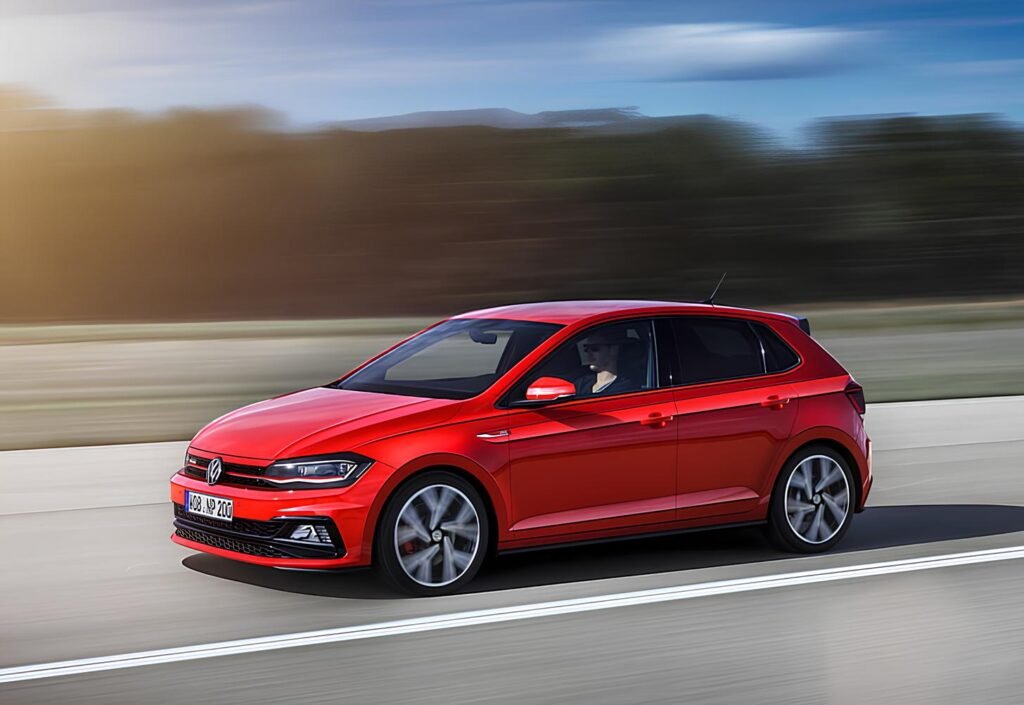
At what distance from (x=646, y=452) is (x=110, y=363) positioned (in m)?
18.0

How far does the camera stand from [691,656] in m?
5.91

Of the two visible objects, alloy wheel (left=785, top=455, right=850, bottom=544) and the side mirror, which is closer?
the side mirror

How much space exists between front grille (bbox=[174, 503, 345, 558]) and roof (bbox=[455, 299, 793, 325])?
1.81m

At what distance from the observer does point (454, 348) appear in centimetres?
920

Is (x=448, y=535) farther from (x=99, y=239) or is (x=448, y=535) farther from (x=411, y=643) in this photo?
(x=99, y=239)

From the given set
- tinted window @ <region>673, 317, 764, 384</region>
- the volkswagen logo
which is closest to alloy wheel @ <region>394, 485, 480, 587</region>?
the volkswagen logo

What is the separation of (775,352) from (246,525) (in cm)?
318

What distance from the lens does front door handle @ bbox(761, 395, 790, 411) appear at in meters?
8.10

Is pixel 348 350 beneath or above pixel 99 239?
beneath

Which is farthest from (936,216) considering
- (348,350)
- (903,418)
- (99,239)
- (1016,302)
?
(903,418)

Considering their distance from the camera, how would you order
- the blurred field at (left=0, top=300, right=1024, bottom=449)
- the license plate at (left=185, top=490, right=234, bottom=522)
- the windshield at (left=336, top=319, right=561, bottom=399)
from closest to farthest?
the license plate at (left=185, top=490, right=234, bottom=522), the windshield at (left=336, top=319, right=561, bottom=399), the blurred field at (left=0, top=300, right=1024, bottom=449)

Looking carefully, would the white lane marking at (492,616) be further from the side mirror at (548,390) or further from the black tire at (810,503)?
the side mirror at (548,390)

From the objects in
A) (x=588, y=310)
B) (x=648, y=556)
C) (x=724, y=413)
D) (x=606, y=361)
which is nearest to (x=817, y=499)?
(x=724, y=413)

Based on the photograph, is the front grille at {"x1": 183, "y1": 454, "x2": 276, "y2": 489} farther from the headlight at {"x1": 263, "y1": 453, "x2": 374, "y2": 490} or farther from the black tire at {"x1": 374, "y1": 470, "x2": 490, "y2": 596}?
the black tire at {"x1": 374, "y1": 470, "x2": 490, "y2": 596}
